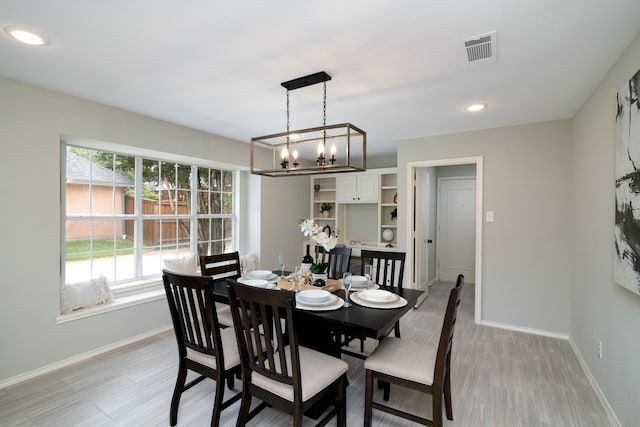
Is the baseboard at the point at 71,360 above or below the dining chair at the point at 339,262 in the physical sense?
below

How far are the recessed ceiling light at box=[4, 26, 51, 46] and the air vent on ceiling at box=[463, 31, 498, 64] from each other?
255cm

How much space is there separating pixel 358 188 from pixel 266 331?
4175 millimetres

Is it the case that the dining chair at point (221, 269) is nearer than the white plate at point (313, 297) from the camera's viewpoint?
No

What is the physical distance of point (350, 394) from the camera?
2379mm

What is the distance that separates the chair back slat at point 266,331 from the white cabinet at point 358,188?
394cm

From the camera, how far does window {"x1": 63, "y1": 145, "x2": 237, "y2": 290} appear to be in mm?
3189

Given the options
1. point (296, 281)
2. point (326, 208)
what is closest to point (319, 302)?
point (296, 281)

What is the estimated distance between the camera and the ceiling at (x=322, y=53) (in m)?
1.59

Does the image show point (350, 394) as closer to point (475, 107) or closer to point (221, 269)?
point (221, 269)

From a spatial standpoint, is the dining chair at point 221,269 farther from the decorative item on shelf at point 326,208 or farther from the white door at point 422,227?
the decorative item on shelf at point 326,208

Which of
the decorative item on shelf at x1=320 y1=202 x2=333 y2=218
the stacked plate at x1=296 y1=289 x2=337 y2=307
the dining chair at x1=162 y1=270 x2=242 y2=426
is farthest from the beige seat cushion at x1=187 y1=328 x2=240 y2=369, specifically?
the decorative item on shelf at x1=320 y1=202 x2=333 y2=218

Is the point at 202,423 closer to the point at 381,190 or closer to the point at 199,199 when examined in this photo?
the point at 199,199

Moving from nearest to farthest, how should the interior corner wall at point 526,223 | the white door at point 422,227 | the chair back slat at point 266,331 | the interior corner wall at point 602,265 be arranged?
the chair back slat at point 266,331 → the interior corner wall at point 602,265 → the interior corner wall at point 526,223 → the white door at point 422,227

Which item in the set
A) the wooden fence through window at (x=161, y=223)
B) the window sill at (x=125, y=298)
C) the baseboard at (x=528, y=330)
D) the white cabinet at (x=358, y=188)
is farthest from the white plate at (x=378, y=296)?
the white cabinet at (x=358, y=188)
